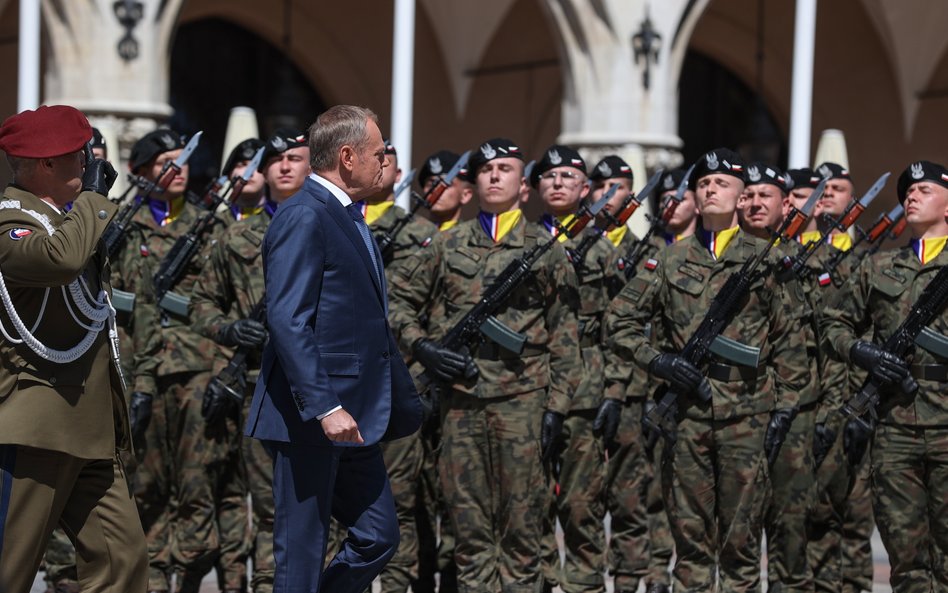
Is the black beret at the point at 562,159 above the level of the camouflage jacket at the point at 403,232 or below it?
above

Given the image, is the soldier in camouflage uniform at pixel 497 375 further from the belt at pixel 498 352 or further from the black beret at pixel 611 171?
the black beret at pixel 611 171

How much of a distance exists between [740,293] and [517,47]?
11.5 m

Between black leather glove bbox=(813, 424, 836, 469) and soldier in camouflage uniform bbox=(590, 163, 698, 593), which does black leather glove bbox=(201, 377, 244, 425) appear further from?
black leather glove bbox=(813, 424, 836, 469)

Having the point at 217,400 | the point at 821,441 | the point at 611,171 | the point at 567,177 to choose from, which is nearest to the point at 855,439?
the point at 821,441

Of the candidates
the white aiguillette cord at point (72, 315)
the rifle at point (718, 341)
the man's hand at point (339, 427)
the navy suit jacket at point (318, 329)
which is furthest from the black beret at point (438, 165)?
the man's hand at point (339, 427)

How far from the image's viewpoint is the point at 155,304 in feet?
21.2

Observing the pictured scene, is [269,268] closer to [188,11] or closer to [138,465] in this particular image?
[138,465]

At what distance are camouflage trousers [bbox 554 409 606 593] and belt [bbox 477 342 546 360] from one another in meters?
0.47

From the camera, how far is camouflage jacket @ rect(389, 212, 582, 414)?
5.93m

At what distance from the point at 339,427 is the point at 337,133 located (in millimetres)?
843

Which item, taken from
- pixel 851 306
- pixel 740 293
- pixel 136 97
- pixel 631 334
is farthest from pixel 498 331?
pixel 136 97

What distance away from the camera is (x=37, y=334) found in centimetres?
429

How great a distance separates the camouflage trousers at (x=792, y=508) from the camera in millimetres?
5988

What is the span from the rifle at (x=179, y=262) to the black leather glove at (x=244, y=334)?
536 mm
